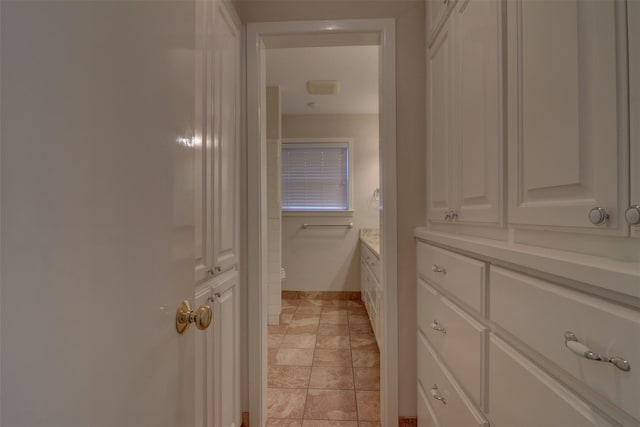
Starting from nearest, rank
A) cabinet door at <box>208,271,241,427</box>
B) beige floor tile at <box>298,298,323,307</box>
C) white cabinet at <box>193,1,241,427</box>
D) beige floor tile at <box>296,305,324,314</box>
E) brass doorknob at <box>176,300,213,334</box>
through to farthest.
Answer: brass doorknob at <box>176,300,213,334</box> → white cabinet at <box>193,1,241,427</box> → cabinet door at <box>208,271,241,427</box> → beige floor tile at <box>296,305,324,314</box> → beige floor tile at <box>298,298,323,307</box>

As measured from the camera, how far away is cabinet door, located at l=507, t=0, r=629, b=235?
501 millimetres

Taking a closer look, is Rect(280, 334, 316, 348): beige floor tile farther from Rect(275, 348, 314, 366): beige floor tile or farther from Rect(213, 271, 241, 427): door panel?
Rect(213, 271, 241, 427): door panel

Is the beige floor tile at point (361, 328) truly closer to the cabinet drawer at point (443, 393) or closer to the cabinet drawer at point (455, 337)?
the cabinet drawer at point (443, 393)

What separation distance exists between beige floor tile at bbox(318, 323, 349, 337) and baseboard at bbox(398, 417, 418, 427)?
1315 mm

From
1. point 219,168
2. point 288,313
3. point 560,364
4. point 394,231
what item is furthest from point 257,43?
point 288,313

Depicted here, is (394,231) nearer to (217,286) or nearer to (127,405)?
(217,286)

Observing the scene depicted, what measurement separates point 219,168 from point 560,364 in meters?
1.23

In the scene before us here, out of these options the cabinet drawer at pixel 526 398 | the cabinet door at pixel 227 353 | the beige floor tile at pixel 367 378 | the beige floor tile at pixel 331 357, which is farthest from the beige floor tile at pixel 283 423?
the cabinet drawer at pixel 526 398

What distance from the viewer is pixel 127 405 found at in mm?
476

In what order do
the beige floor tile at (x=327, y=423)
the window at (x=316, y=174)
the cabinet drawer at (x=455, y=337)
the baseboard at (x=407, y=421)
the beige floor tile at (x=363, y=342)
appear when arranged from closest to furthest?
the cabinet drawer at (x=455, y=337) → the baseboard at (x=407, y=421) → the beige floor tile at (x=327, y=423) → the beige floor tile at (x=363, y=342) → the window at (x=316, y=174)

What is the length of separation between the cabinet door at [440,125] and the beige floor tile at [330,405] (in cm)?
129

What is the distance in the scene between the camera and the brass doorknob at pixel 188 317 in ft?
2.10

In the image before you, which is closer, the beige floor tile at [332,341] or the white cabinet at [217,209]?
the white cabinet at [217,209]

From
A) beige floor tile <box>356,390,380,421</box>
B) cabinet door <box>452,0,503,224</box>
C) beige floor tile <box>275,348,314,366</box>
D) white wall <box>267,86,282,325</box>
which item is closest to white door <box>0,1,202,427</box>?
cabinet door <box>452,0,503,224</box>
